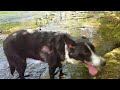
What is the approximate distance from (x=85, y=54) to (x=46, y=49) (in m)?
0.42

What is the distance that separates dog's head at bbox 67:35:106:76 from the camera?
161 inches

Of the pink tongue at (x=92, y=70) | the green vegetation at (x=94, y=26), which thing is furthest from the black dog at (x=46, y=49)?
the green vegetation at (x=94, y=26)

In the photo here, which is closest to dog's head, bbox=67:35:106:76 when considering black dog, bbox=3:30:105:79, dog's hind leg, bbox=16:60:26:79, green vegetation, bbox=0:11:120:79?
black dog, bbox=3:30:105:79

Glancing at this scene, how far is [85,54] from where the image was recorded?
4.09 meters

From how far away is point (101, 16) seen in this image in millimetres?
4465

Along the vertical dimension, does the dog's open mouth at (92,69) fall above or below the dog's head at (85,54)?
below

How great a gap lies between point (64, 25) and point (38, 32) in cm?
35

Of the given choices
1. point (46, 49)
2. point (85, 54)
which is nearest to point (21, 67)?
point (46, 49)

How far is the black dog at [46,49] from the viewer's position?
411 centimetres

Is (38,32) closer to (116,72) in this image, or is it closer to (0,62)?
(0,62)

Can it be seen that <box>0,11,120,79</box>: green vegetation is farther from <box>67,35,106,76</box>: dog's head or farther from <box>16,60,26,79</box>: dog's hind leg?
<box>16,60,26,79</box>: dog's hind leg

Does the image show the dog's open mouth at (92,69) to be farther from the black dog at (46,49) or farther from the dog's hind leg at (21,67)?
the dog's hind leg at (21,67)
